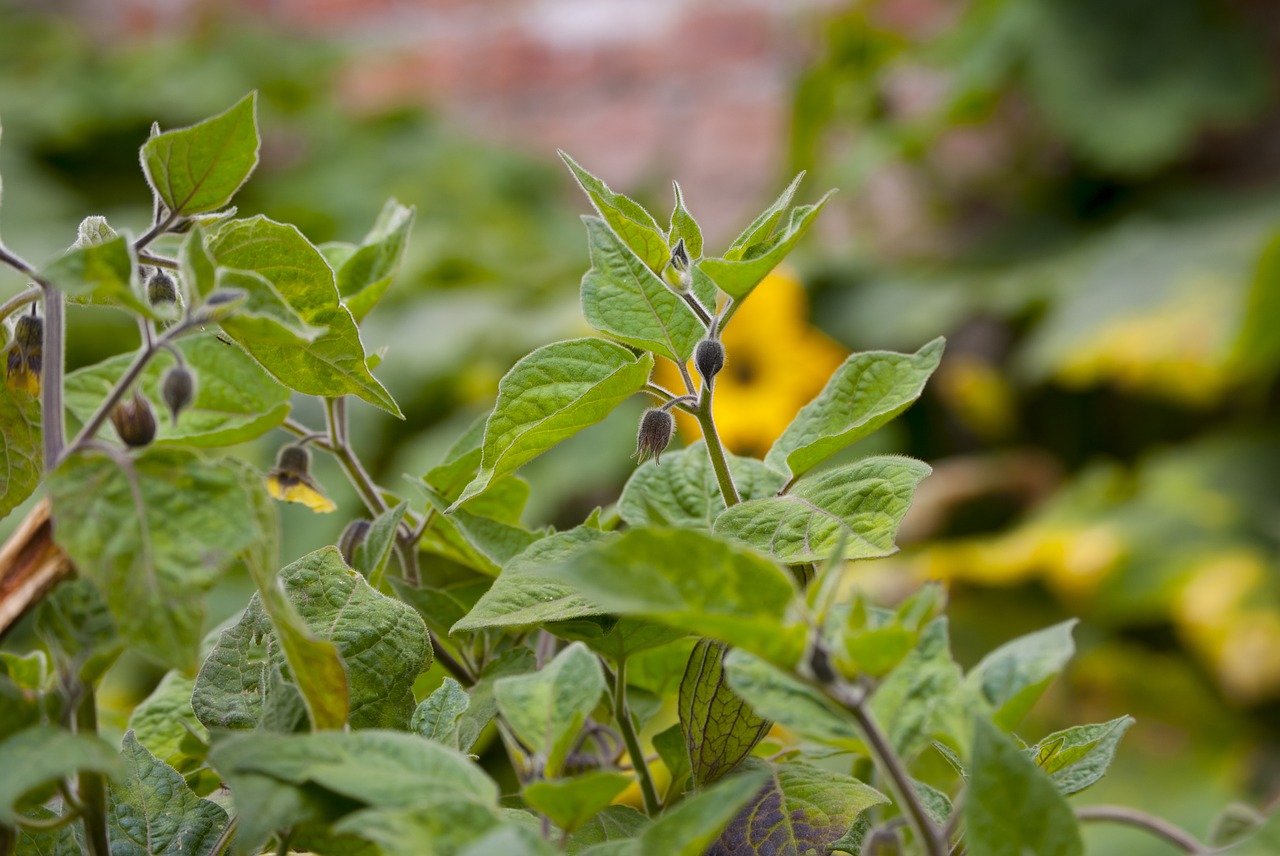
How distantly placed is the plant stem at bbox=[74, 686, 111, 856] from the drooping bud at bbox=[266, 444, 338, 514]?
4.0 inches

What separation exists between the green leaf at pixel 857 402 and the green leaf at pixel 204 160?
0.42 feet

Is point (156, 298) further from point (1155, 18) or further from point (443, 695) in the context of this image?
point (1155, 18)

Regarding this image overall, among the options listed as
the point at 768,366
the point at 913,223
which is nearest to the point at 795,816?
the point at 768,366

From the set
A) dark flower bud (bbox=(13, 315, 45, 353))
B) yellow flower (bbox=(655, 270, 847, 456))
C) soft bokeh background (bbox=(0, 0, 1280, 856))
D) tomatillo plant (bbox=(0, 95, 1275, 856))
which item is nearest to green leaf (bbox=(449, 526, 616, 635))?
tomatillo plant (bbox=(0, 95, 1275, 856))

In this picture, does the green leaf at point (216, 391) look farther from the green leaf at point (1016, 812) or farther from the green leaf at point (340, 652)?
the green leaf at point (1016, 812)

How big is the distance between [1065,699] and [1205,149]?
135 cm

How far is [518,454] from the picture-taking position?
252 millimetres

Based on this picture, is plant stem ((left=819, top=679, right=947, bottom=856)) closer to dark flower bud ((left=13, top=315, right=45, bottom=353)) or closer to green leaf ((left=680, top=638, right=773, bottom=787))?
green leaf ((left=680, top=638, right=773, bottom=787))

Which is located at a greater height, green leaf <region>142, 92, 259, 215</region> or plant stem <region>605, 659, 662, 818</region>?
green leaf <region>142, 92, 259, 215</region>

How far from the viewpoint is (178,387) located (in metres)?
0.21

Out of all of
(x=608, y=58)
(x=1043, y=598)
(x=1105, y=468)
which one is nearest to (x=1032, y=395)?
(x=1105, y=468)

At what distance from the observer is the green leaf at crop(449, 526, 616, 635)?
0.76 ft

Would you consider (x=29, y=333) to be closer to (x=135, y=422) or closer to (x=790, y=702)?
(x=135, y=422)

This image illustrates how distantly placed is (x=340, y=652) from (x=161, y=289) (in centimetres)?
9
